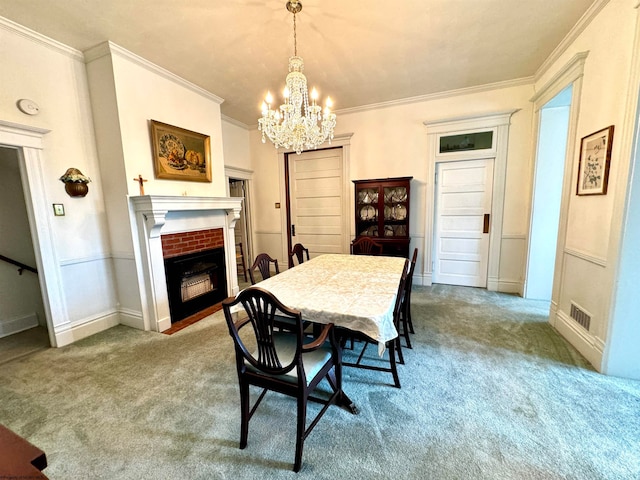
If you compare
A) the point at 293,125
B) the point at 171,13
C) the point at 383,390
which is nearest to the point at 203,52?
the point at 171,13

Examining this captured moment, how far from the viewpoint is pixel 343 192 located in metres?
4.68

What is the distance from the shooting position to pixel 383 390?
6.23 feet

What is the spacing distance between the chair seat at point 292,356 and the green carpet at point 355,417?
0.44 meters

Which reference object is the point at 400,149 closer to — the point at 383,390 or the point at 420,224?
the point at 420,224

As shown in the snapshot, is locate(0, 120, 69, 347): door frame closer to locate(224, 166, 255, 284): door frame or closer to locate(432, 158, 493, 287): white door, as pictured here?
locate(224, 166, 255, 284): door frame

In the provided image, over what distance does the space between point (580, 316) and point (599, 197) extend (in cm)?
105

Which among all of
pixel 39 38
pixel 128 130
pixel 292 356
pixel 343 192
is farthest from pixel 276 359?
pixel 343 192

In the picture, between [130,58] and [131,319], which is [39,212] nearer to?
[131,319]

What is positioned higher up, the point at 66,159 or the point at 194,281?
the point at 66,159

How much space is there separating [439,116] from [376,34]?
193cm

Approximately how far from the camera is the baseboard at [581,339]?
2.07 metres

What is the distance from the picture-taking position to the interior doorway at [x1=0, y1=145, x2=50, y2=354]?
9.29ft

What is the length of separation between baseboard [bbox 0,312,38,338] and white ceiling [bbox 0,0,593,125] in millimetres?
2963

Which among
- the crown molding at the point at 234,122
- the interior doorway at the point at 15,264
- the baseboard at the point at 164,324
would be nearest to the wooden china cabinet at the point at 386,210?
the crown molding at the point at 234,122
